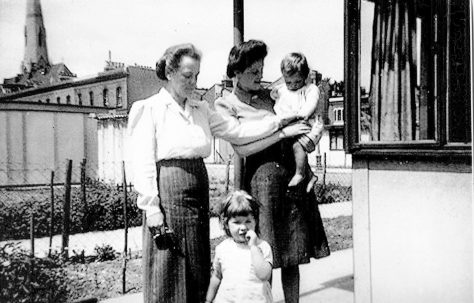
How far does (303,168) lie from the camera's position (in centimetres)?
331

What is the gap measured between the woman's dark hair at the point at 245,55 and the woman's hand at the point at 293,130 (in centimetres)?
45

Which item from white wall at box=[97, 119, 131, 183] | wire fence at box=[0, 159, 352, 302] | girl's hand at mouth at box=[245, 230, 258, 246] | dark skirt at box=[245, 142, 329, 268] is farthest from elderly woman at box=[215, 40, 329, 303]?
white wall at box=[97, 119, 131, 183]

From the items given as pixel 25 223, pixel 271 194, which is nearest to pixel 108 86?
pixel 25 223

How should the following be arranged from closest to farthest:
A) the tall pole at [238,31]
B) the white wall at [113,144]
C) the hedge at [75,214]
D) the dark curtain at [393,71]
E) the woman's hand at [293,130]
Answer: the woman's hand at [293,130] → the tall pole at [238,31] → the dark curtain at [393,71] → the hedge at [75,214] → the white wall at [113,144]

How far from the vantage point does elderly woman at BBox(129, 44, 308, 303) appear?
276 cm

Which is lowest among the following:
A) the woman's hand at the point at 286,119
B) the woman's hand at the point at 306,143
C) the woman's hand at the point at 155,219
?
the woman's hand at the point at 155,219

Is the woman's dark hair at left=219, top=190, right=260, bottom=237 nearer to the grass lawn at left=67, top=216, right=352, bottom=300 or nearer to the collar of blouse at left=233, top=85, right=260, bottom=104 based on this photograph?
the collar of blouse at left=233, top=85, right=260, bottom=104

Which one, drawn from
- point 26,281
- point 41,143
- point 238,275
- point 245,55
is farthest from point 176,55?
point 41,143

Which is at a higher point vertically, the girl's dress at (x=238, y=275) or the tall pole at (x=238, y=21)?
the tall pole at (x=238, y=21)

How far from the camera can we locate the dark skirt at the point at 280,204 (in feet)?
10.9

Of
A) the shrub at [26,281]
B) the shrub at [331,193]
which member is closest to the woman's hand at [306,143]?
the shrub at [26,281]

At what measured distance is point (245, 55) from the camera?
10.3ft

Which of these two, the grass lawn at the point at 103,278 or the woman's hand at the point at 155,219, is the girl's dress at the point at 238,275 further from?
the grass lawn at the point at 103,278

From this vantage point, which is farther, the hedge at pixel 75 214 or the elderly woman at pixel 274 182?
the hedge at pixel 75 214
